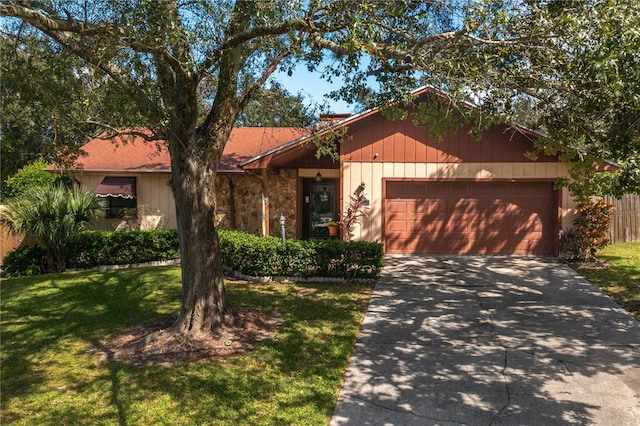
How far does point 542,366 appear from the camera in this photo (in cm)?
586

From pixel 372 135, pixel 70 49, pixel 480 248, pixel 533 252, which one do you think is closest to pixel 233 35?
pixel 70 49

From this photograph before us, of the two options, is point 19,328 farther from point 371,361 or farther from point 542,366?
point 542,366

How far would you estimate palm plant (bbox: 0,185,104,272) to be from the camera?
12.3 m

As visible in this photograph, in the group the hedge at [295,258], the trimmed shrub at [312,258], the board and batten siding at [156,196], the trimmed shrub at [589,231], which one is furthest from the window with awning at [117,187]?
the trimmed shrub at [589,231]

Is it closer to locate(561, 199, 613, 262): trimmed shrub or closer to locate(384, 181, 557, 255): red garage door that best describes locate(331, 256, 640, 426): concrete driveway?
locate(561, 199, 613, 262): trimmed shrub

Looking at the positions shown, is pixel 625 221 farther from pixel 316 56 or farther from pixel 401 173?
pixel 316 56

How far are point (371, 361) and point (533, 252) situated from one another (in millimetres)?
9283

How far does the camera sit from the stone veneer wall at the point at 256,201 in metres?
15.7

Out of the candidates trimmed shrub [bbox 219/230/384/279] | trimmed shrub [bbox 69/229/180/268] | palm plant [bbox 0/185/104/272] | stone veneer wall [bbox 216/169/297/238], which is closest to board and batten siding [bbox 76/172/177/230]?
stone veneer wall [bbox 216/169/297/238]

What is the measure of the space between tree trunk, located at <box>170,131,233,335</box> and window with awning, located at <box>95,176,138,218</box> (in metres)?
9.26

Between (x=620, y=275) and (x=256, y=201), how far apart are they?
34.2ft

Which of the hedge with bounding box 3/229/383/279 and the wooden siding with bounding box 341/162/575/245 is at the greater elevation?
the wooden siding with bounding box 341/162/575/245

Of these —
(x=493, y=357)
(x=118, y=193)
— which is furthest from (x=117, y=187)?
(x=493, y=357)

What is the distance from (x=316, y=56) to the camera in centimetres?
770
